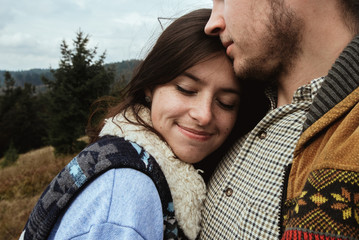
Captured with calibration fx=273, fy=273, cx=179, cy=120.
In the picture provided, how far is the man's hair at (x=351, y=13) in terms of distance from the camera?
1.45 metres

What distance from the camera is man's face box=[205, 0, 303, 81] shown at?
4.82ft

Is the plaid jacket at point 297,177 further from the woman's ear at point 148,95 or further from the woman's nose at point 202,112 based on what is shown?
the woman's ear at point 148,95

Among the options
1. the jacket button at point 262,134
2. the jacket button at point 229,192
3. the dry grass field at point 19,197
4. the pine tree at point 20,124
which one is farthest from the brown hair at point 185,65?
the pine tree at point 20,124

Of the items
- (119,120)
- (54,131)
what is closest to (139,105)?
(119,120)

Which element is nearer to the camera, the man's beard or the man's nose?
the man's beard

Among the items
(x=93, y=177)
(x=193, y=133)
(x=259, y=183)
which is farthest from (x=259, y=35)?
(x=93, y=177)

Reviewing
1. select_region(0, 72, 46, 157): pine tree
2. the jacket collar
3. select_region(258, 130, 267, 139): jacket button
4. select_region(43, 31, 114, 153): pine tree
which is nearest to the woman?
select_region(258, 130, 267, 139): jacket button

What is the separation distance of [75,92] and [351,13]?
1263 centimetres

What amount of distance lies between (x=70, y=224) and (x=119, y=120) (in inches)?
28.1

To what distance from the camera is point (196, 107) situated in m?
1.63

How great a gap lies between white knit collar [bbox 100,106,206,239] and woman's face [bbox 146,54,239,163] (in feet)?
0.35

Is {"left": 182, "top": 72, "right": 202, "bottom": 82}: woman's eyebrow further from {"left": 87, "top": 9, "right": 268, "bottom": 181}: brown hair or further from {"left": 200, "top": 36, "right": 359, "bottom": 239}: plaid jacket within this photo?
{"left": 200, "top": 36, "right": 359, "bottom": 239}: plaid jacket

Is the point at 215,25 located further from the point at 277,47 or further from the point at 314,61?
the point at 314,61

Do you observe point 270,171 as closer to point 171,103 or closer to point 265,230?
point 265,230
